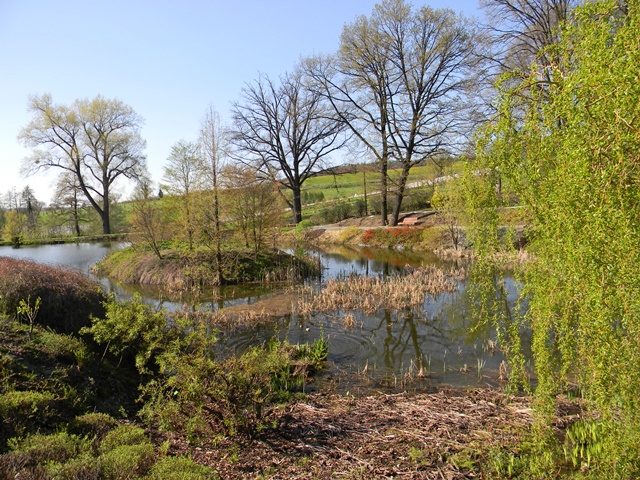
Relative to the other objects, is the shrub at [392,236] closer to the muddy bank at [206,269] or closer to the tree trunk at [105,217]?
the muddy bank at [206,269]

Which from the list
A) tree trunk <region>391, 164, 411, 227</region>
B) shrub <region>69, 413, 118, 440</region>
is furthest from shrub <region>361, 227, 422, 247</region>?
shrub <region>69, 413, 118, 440</region>

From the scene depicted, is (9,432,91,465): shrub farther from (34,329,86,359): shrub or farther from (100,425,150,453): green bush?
(34,329,86,359): shrub

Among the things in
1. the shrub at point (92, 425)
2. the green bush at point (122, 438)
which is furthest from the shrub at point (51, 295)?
the green bush at point (122, 438)

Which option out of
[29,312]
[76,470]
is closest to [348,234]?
[29,312]

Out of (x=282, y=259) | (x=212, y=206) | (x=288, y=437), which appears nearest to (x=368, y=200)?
(x=282, y=259)

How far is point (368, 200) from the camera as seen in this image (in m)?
38.8

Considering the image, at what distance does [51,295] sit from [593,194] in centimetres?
876

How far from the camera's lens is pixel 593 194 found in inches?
127

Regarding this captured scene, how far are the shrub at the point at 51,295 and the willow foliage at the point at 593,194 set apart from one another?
7.20 m

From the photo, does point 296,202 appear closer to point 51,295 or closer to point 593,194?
point 51,295

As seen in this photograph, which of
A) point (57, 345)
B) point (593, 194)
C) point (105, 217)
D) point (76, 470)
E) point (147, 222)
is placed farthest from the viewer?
point (105, 217)

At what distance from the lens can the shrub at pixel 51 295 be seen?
7867mm

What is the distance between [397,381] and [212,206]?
11133mm

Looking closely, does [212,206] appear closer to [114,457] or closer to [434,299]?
[434,299]
